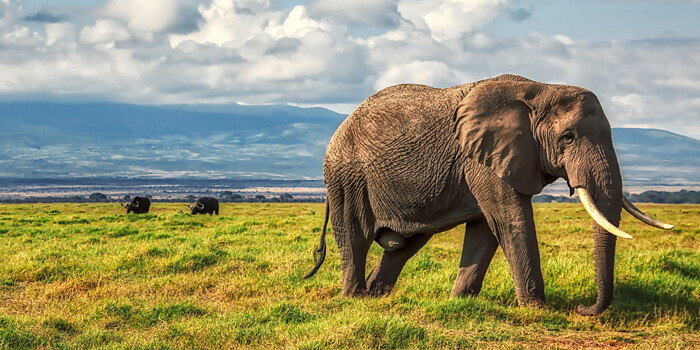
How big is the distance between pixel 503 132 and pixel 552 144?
0.59 meters

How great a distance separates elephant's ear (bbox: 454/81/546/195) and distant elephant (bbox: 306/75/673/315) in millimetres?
12

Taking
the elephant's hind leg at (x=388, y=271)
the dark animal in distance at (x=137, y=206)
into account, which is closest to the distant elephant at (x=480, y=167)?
the elephant's hind leg at (x=388, y=271)

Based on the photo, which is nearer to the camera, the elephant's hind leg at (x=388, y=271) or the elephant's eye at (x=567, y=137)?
the elephant's eye at (x=567, y=137)

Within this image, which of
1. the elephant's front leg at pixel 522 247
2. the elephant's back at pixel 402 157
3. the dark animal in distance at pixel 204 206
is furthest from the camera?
the dark animal in distance at pixel 204 206

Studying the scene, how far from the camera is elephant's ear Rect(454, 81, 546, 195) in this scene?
902 centimetres

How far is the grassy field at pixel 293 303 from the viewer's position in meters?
8.02

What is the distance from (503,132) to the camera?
9141 mm

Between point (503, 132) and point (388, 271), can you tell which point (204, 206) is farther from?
point (503, 132)

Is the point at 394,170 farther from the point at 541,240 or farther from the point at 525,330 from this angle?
the point at 541,240

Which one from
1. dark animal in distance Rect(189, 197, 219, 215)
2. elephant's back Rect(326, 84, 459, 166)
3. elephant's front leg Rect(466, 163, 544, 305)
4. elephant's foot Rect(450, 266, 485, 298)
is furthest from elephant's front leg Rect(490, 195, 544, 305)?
dark animal in distance Rect(189, 197, 219, 215)

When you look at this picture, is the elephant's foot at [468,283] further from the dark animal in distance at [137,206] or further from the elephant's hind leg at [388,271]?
the dark animal in distance at [137,206]

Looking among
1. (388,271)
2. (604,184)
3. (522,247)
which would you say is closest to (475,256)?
(522,247)

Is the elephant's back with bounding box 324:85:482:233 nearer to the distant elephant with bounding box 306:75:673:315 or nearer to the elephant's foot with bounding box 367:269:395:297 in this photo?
the distant elephant with bounding box 306:75:673:315

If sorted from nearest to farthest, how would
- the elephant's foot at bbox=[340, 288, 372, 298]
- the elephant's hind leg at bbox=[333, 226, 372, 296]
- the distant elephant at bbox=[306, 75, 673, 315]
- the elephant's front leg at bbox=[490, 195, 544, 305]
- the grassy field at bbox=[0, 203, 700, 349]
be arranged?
1. the grassy field at bbox=[0, 203, 700, 349]
2. the distant elephant at bbox=[306, 75, 673, 315]
3. the elephant's front leg at bbox=[490, 195, 544, 305]
4. the elephant's hind leg at bbox=[333, 226, 372, 296]
5. the elephant's foot at bbox=[340, 288, 372, 298]
